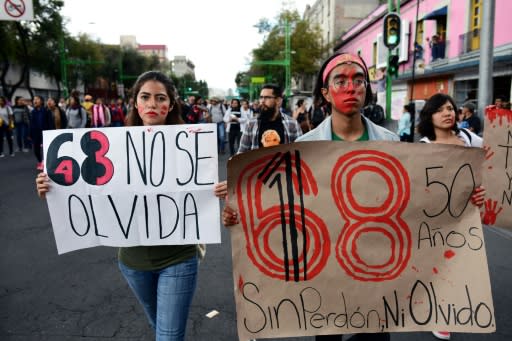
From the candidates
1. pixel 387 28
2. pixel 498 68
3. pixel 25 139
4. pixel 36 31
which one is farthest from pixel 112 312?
pixel 36 31

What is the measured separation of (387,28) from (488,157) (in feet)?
38.5

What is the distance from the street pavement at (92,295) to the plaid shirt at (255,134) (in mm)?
1258

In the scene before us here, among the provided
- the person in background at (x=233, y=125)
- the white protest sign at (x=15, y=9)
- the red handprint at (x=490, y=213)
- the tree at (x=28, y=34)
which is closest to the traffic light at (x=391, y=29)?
the person in background at (x=233, y=125)

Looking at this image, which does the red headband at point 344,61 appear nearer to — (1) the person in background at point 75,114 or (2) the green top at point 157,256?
(2) the green top at point 157,256

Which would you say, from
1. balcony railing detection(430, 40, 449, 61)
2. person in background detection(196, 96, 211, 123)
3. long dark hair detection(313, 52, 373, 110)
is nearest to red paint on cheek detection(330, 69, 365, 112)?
long dark hair detection(313, 52, 373, 110)

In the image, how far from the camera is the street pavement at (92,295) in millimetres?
3174

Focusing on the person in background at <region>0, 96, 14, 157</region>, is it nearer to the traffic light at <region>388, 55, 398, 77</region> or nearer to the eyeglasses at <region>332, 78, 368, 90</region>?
the traffic light at <region>388, 55, 398, 77</region>

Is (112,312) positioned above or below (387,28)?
below

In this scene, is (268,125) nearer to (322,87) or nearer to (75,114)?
→ (322,87)

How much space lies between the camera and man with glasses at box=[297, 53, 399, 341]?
220 centimetres

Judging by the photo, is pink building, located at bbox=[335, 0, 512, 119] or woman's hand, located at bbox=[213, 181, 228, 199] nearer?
woman's hand, located at bbox=[213, 181, 228, 199]

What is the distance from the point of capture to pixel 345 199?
1945mm

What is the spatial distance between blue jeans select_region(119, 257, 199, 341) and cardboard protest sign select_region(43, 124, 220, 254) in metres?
0.18

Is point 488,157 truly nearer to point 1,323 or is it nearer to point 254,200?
point 254,200
